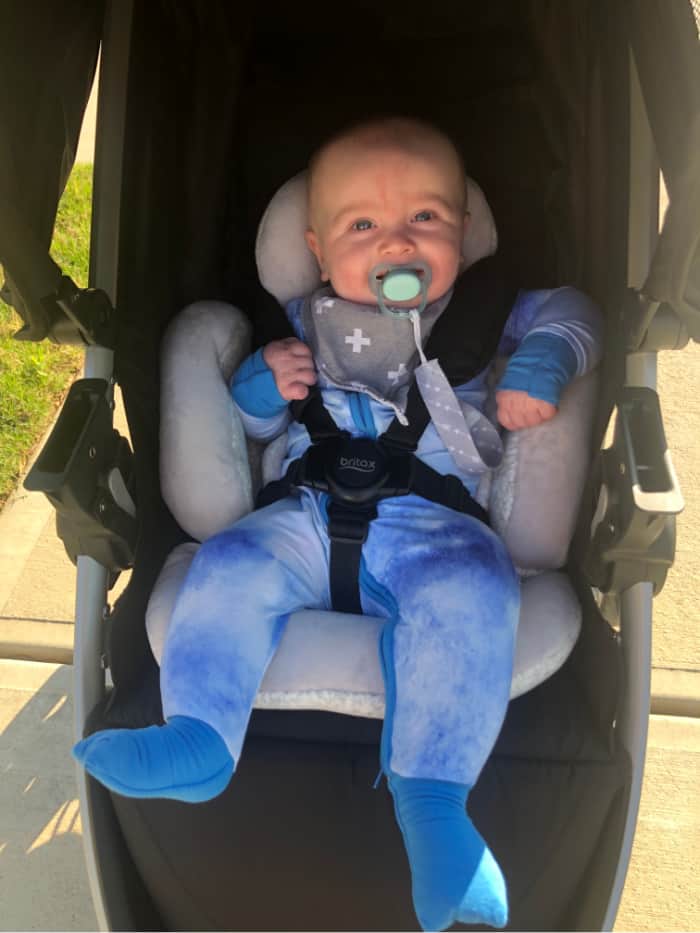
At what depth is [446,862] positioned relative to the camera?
1.06 metres

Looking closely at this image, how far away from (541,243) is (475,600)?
853 mm

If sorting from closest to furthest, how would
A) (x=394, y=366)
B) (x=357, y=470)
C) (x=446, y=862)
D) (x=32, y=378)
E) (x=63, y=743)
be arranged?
(x=446, y=862) → (x=357, y=470) → (x=394, y=366) → (x=63, y=743) → (x=32, y=378)

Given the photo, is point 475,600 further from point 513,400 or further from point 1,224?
point 1,224

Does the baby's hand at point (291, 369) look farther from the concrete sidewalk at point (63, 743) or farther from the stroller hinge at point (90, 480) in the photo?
the concrete sidewalk at point (63, 743)

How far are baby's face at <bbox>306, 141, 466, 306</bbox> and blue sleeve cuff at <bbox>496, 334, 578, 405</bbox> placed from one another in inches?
7.8

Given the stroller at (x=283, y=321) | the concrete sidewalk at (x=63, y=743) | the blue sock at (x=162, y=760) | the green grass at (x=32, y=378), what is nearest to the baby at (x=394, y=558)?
the blue sock at (x=162, y=760)

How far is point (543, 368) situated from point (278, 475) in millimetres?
550

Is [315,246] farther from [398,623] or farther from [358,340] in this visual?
[398,623]

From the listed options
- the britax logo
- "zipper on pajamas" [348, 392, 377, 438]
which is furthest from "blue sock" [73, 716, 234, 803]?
"zipper on pajamas" [348, 392, 377, 438]

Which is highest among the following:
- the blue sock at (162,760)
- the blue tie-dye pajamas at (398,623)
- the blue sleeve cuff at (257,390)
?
the blue sleeve cuff at (257,390)

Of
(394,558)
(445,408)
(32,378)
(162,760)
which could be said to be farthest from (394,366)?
(32,378)

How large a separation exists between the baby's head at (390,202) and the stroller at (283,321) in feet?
0.76

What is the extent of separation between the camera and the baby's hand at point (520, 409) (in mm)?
1386

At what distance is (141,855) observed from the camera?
4.24 feet
